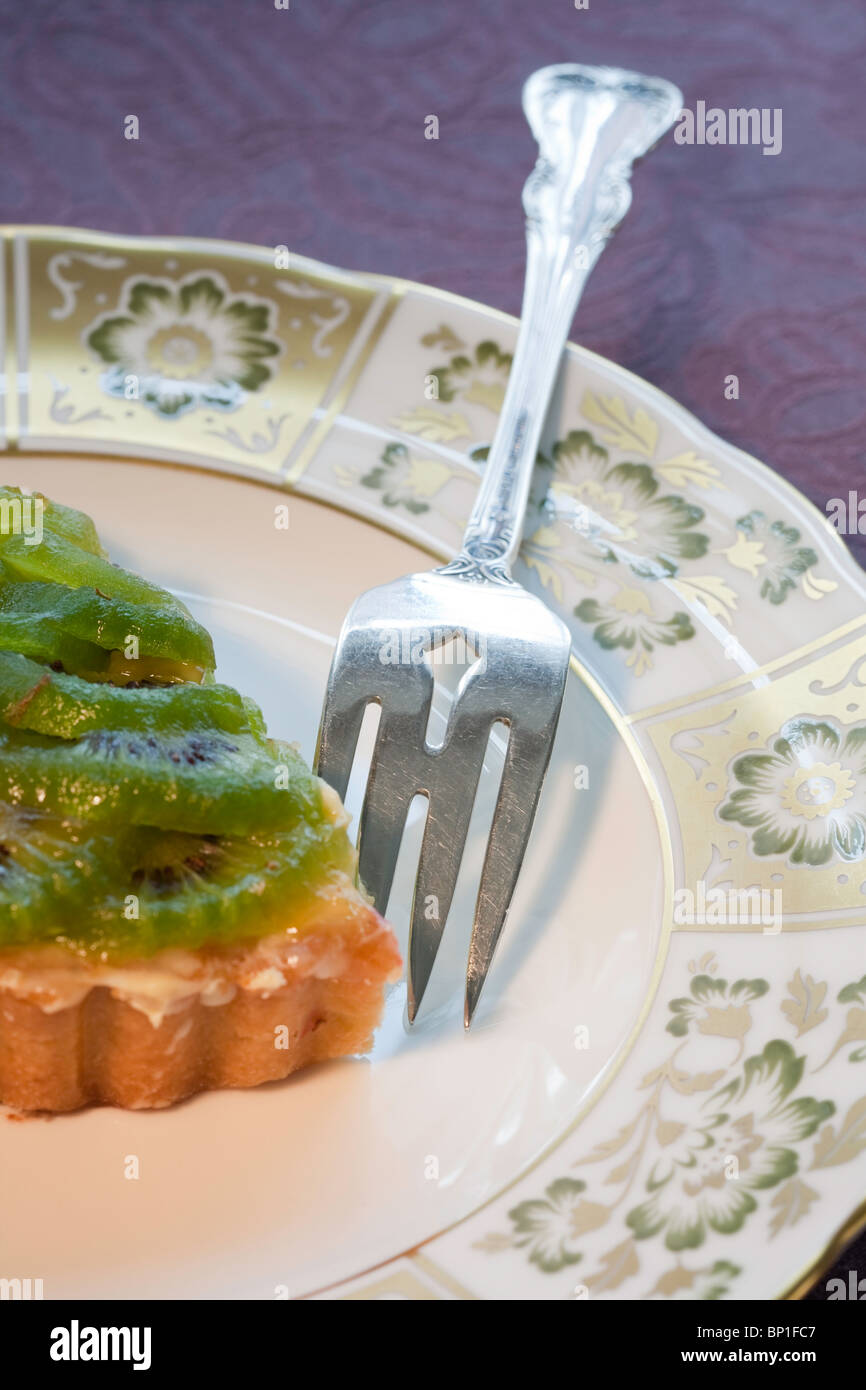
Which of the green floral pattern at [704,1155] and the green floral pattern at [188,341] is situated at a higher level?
the green floral pattern at [188,341]

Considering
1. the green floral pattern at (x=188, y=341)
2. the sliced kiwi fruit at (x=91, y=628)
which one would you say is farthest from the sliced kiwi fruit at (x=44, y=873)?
the green floral pattern at (x=188, y=341)

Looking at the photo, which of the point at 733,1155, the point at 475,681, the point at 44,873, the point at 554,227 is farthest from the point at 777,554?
the point at 44,873

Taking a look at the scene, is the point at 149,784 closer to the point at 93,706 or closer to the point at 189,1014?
the point at 93,706

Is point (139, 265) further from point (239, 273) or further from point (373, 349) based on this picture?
point (373, 349)

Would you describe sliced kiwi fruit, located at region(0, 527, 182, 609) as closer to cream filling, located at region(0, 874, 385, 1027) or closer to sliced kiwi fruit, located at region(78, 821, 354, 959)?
sliced kiwi fruit, located at region(78, 821, 354, 959)

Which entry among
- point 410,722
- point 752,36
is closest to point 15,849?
point 410,722

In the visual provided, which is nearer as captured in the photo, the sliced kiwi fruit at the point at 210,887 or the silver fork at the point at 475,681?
the sliced kiwi fruit at the point at 210,887

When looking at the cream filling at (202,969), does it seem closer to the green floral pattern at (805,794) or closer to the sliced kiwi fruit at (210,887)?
the sliced kiwi fruit at (210,887)
